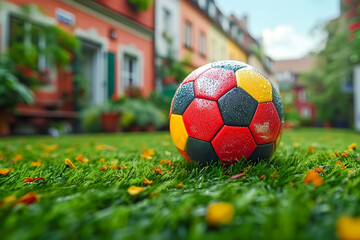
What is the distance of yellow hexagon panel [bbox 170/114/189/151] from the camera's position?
70.0 inches

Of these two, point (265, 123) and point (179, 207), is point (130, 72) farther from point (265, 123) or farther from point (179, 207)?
point (179, 207)

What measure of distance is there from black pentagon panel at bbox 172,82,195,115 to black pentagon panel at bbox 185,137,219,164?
210 millimetres

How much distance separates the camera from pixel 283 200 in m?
1.00

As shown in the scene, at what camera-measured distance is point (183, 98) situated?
1792 mm

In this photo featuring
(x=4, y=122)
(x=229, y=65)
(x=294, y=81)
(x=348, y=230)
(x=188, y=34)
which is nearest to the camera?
(x=348, y=230)

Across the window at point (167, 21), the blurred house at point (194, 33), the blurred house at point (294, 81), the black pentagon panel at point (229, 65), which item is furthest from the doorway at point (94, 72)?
the blurred house at point (294, 81)

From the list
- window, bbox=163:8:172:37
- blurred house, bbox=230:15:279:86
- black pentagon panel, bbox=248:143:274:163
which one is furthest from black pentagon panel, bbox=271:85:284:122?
blurred house, bbox=230:15:279:86

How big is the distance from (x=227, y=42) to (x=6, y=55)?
16026 millimetres

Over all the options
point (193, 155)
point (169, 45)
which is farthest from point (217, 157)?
point (169, 45)

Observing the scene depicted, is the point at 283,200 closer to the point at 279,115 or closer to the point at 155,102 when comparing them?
the point at 279,115

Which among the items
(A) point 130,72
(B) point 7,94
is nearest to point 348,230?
(B) point 7,94

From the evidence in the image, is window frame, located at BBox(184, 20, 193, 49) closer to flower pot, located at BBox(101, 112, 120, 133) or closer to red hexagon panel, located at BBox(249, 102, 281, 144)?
flower pot, located at BBox(101, 112, 120, 133)

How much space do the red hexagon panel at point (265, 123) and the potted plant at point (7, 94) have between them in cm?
489

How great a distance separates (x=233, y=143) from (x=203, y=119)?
235 mm
